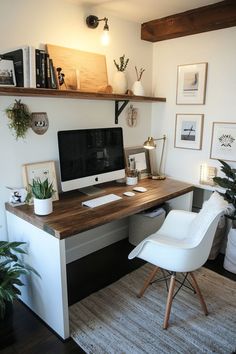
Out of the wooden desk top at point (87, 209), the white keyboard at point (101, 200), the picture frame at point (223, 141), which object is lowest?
the wooden desk top at point (87, 209)

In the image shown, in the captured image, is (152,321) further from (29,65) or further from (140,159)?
(29,65)

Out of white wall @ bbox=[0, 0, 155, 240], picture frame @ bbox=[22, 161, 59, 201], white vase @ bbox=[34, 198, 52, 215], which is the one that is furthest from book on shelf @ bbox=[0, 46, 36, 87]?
white vase @ bbox=[34, 198, 52, 215]

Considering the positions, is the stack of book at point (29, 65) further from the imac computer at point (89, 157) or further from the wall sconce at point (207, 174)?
the wall sconce at point (207, 174)

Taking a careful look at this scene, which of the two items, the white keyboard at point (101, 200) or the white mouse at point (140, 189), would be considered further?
the white mouse at point (140, 189)

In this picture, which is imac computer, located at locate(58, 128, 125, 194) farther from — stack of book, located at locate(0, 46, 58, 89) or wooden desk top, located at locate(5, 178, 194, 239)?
stack of book, located at locate(0, 46, 58, 89)

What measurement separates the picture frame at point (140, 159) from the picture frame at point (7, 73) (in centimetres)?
135

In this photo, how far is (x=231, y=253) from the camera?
8.09ft

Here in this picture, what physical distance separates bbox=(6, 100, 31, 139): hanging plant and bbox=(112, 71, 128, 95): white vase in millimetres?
867

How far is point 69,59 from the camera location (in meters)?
2.24

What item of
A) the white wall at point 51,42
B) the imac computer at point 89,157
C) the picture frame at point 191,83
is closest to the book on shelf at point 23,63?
the white wall at point 51,42

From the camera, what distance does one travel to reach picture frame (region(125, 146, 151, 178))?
9.51 ft

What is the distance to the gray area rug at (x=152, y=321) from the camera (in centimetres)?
172

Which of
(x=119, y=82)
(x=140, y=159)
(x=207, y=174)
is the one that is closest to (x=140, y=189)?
(x=140, y=159)

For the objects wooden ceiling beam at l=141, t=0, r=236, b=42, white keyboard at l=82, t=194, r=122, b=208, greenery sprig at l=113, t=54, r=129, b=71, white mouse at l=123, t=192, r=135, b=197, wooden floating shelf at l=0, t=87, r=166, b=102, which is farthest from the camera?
greenery sprig at l=113, t=54, r=129, b=71
